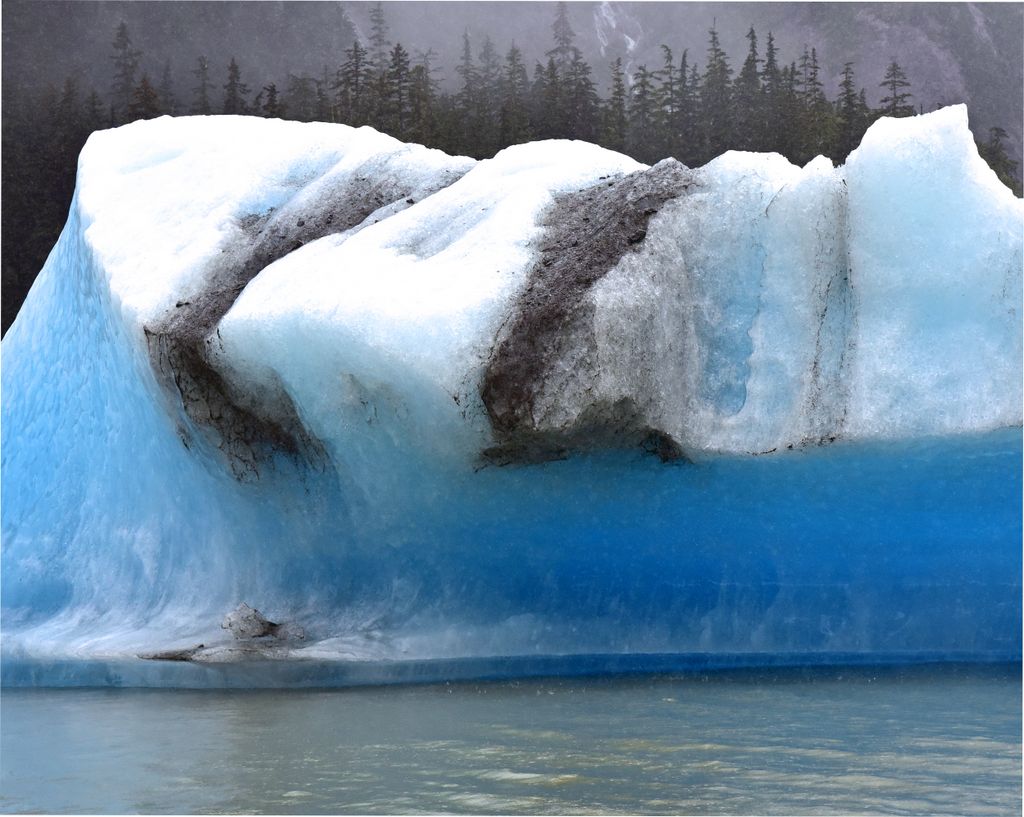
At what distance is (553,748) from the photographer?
4012mm

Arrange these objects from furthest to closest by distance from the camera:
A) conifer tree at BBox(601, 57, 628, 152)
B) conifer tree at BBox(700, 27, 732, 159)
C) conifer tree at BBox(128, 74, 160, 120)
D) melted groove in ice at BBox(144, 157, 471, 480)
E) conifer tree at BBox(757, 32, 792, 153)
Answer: conifer tree at BBox(700, 27, 732, 159) < conifer tree at BBox(757, 32, 792, 153) < conifer tree at BBox(601, 57, 628, 152) < conifer tree at BBox(128, 74, 160, 120) < melted groove in ice at BBox(144, 157, 471, 480)

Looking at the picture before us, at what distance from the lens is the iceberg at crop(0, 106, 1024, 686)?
5.27m

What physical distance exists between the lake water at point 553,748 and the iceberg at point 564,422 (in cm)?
41

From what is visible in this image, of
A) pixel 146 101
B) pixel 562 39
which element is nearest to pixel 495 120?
pixel 562 39

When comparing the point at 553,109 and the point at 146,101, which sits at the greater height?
the point at 553,109

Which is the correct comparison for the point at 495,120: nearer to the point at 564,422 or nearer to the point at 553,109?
the point at 553,109

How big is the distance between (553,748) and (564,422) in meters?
1.57

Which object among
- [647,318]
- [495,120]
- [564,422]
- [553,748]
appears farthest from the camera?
[495,120]

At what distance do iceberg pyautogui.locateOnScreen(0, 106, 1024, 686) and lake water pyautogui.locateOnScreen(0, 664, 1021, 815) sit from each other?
0.41m

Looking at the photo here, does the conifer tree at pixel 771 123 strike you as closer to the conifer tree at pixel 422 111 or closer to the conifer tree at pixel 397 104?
the conifer tree at pixel 422 111

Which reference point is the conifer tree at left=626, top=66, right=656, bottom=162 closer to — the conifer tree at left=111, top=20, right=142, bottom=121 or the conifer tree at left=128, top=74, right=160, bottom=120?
the conifer tree at left=128, top=74, right=160, bottom=120

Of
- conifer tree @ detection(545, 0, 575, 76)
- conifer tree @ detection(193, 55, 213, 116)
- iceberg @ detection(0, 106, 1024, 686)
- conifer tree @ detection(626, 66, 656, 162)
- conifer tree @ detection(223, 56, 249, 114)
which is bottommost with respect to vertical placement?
iceberg @ detection(0, 106, 1024, 686)

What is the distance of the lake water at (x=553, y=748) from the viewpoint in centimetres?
333

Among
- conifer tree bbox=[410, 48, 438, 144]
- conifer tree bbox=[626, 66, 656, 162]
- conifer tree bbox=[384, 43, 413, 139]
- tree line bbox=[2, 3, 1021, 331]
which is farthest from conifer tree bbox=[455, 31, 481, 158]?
conifer tree bbox=[626, 66, 656, 162]
